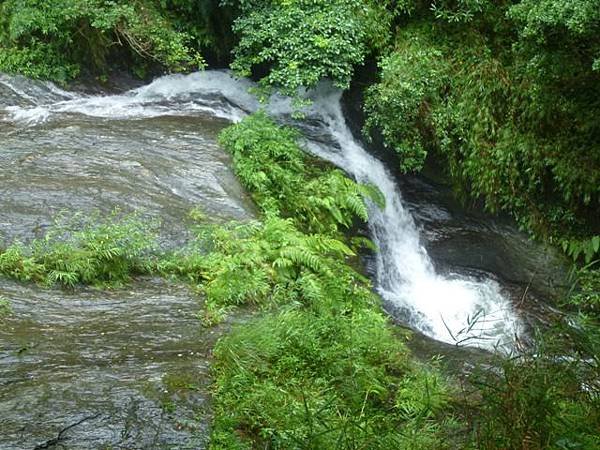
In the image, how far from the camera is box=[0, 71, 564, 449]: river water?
423cm

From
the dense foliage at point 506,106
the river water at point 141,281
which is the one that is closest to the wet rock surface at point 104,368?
the river water at point 141,281

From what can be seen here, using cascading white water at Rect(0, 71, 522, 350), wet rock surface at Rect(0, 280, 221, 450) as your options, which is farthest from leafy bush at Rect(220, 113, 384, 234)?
wet rock surface at Rect(0, 280, 221, 450)

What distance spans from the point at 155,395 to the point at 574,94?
6338 mm

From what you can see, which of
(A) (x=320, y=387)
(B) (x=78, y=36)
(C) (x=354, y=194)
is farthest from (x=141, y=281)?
(B) (x=78, y=36)

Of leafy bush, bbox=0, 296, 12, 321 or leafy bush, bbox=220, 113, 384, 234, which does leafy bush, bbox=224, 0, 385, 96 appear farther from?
leafy bush, bbox=0, 296, 12, 321

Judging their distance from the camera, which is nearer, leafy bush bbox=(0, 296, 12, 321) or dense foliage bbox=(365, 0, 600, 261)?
leafy bush bbox=(0, 296, 12, 321)

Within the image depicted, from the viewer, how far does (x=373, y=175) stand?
1022 centimetres

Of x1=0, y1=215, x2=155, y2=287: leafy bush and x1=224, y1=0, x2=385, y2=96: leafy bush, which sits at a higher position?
x1=224, y1=0, x2=385, y2=96: leafy bush

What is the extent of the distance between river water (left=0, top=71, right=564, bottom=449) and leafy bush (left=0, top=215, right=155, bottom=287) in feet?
0.63

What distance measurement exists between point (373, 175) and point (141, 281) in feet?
15.7

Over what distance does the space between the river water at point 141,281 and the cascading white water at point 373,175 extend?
3 cm

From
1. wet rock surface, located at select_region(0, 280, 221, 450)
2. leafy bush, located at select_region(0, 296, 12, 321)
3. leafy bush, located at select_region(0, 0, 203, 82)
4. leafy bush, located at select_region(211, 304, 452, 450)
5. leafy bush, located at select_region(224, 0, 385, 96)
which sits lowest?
leafy bush, located at select_region(0, 296, 12, 321)

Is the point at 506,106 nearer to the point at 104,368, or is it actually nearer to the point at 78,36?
the point at 104,368

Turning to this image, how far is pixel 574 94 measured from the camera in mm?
8281
